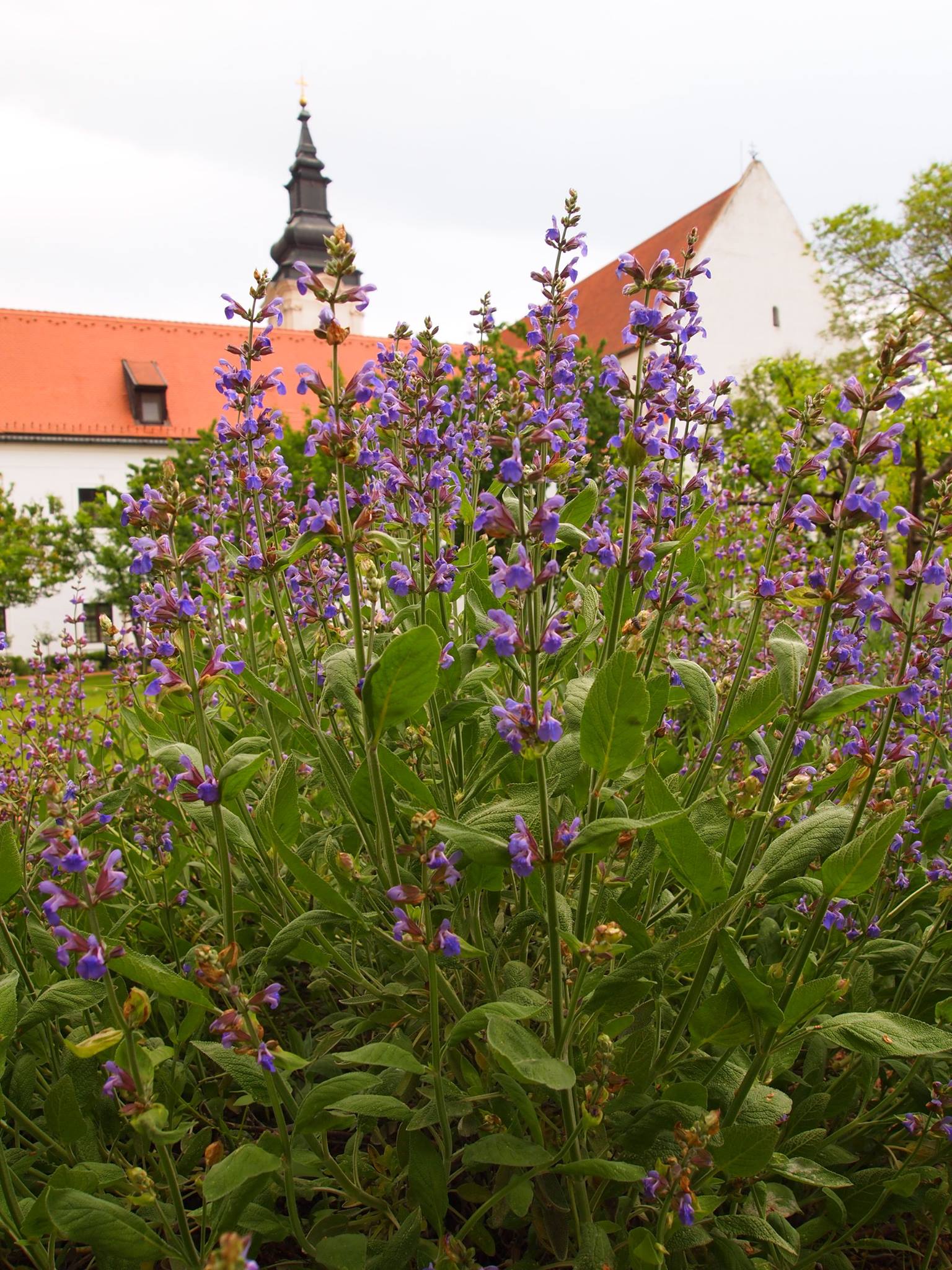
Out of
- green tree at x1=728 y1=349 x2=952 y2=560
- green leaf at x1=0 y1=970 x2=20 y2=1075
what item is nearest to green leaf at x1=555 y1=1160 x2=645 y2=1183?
green leaf at x1=0 y1=970 x2=20 y2=1075

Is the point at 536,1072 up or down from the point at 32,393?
down

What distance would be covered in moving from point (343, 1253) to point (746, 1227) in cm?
75

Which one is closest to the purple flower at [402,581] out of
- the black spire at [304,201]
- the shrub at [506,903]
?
the shrub at [506,903]

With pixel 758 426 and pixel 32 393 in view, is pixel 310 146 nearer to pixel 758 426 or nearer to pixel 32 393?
pixel 32 393

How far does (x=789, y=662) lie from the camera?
1.56 metres

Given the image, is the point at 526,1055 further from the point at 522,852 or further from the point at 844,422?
the point at 844,422

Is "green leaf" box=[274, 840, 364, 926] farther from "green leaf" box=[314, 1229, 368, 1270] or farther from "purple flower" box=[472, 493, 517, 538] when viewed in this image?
"purple flower" box=[472, 493, 517, 538]

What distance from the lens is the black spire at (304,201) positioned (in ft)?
163

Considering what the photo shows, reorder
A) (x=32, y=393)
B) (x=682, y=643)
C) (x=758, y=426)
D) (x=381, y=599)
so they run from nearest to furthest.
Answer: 1. (x=381, y=599)
2. (x=682, y=643)
3. (x=758, y=426)
4. (x=32, y=393)

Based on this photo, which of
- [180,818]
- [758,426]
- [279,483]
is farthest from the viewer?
[758,426]

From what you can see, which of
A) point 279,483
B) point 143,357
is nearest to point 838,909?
point 279,483

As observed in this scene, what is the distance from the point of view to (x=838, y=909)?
1.98 metres

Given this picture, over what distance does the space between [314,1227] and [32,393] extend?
37847 millimetres

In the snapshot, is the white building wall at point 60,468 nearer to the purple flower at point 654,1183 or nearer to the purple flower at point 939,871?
the purple flower at point 939,871
